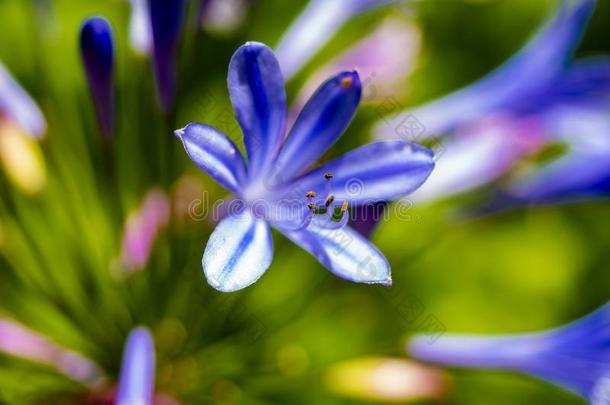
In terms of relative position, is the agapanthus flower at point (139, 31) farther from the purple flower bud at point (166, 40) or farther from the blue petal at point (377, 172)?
the blue petal at point (377, 172)

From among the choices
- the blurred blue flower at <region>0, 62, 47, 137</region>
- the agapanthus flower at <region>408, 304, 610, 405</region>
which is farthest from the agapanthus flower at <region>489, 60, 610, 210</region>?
the blurred blue flower at <region>0, 62, 47, 137</region>

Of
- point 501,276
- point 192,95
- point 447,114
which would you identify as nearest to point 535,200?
point 447,114

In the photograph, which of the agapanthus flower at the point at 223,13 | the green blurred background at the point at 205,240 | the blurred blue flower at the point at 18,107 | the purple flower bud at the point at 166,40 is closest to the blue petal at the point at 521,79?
the green blurred background at the point at 205,240

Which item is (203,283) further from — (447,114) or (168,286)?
(447,114)

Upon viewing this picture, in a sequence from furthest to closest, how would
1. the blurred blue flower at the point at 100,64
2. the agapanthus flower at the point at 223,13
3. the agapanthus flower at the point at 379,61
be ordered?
the agapanthus flower at the point at 379,61 < the agapanthus flower at the point at 223,13 < the blurred blue flower at the point at 100,64

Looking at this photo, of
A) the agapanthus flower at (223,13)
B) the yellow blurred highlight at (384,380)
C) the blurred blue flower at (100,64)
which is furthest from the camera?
the yellow blurred highlight at (384,380)

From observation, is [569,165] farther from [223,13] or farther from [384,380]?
[223,13]

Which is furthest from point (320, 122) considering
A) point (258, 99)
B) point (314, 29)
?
point (314, 29)
